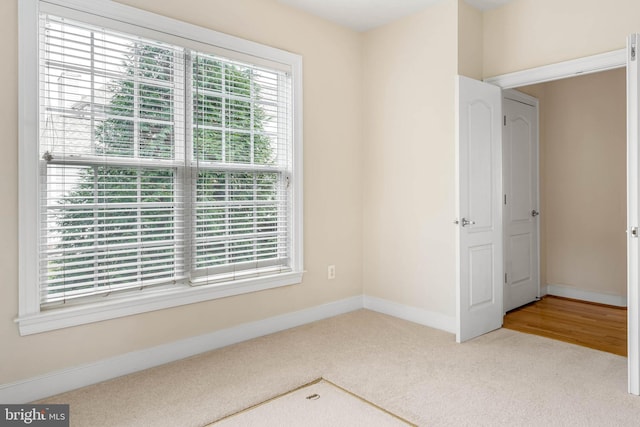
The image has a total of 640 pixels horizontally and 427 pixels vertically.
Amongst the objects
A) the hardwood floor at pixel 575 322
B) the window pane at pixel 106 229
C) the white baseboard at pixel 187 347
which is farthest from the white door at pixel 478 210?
the window pane at pixel 106 229

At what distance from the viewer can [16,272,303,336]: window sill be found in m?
2.32

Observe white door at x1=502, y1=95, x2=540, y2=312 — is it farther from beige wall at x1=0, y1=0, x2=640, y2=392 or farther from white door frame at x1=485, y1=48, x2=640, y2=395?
beige wall at x1=0, y1=0, x2=640, y2=392

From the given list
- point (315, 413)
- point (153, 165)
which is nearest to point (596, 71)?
point (315, 413)

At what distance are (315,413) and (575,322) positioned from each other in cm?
278

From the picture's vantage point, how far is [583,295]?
448 centimetres

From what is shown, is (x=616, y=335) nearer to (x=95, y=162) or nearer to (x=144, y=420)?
(x=144, y=420)

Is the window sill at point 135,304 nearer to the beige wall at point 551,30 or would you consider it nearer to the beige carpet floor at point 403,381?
the beige carpet floor at point 403,381

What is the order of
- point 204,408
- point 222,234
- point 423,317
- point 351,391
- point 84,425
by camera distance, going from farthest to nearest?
point 423,317
point 222,234
point 351,391
point 204,408
point 84,425

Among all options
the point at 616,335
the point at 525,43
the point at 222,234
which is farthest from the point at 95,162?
the point at 616,335

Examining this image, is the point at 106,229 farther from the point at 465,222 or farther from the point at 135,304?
the point at 465,222

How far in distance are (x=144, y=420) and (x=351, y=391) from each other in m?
1.11

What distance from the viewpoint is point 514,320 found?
3801mm

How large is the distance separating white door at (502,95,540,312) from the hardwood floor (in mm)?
207

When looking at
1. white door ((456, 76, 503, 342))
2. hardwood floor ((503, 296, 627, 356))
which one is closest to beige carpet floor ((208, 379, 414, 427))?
white door ((456, 76, 503, 342))
